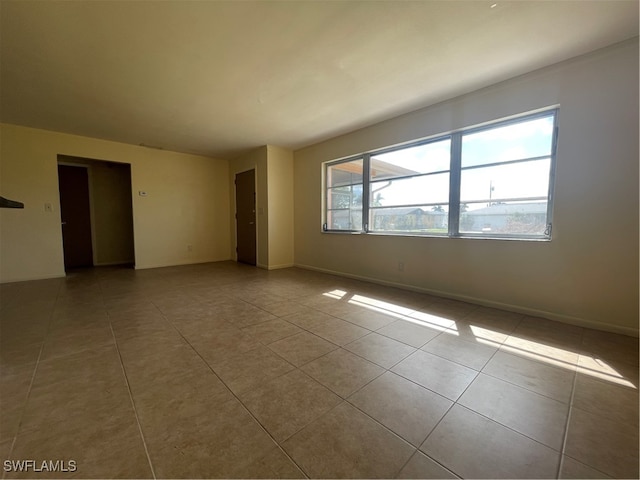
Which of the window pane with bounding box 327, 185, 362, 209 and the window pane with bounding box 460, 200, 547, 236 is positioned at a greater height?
the window pane with bounding box 327, 185, 362, 209

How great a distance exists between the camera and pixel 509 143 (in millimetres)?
2865

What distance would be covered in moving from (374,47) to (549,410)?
2852mm

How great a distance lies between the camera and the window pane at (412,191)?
3.43 meters

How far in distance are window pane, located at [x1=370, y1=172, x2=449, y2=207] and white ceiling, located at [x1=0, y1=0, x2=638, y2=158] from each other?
99cm

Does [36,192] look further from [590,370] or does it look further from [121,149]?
[590,370]

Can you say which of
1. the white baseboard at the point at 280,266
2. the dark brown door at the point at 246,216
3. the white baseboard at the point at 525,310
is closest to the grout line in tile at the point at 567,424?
the white baseboard at the point at 525,310

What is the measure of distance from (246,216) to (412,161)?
3.84 meters

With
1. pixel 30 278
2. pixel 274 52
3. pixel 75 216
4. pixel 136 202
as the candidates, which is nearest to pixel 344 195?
pixel 274 52

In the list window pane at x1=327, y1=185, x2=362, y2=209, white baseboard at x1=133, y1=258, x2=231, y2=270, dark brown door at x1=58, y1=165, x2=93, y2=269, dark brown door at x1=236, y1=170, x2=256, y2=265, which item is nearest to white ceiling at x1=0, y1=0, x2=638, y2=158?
window pane at x1=327, y1=185, x2=362, y2=209

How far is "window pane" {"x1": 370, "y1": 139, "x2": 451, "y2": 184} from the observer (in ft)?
11.2

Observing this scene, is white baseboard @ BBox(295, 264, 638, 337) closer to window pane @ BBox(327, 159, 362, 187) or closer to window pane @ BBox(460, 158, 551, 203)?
window pane @ BBox(460, 158, 551, 203)

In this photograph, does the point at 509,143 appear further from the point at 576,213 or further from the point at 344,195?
the point at 344,195

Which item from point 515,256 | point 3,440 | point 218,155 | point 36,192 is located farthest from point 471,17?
point 36,192

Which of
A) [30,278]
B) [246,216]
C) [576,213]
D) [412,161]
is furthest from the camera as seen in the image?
[246,216]
